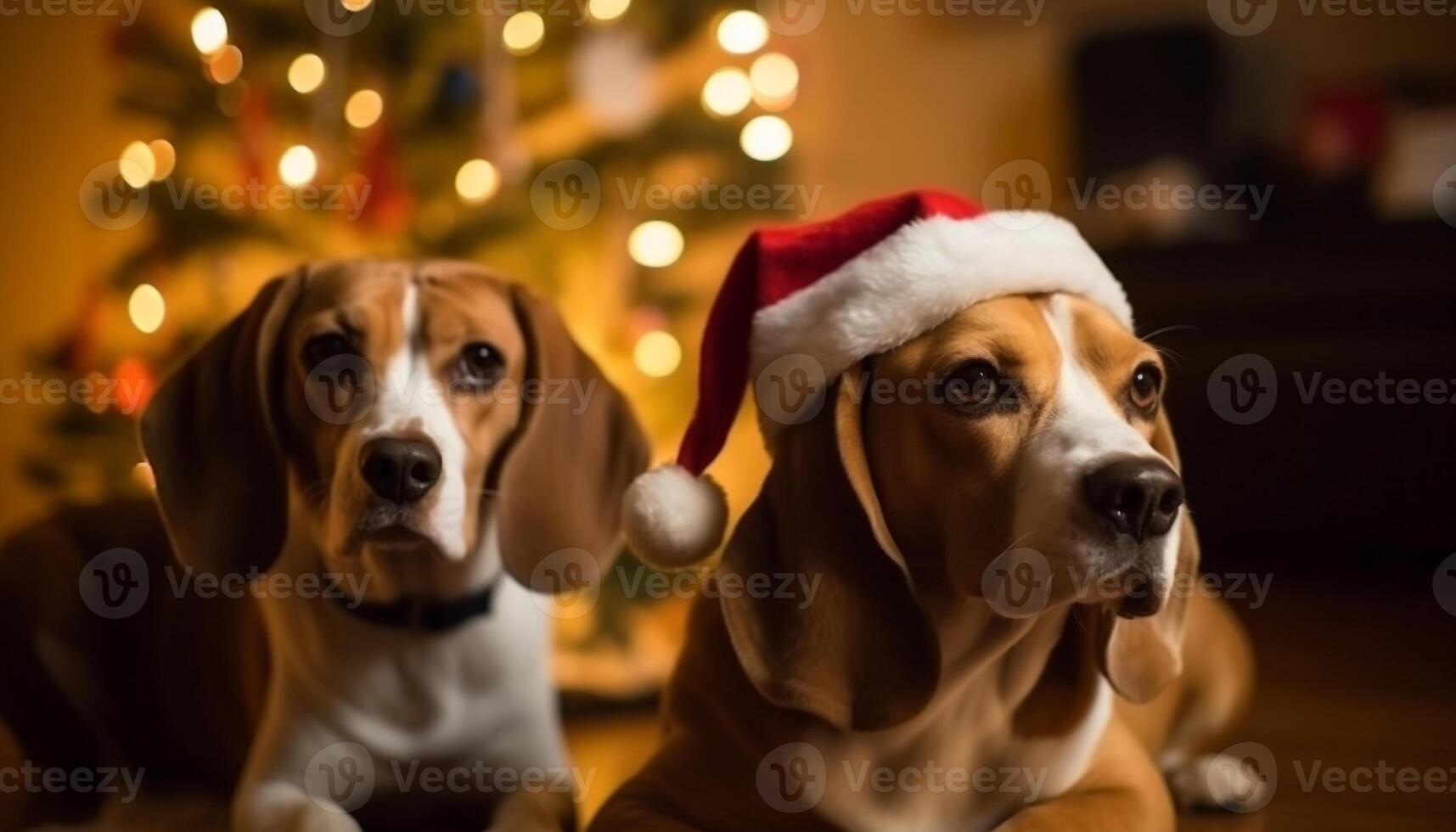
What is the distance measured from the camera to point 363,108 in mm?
2775

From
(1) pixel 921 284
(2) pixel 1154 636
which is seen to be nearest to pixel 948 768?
(2) pixel 1154 636

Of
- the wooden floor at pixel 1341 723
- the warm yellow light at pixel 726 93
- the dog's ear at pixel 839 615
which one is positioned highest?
the warm yellow light at pixel 726 93

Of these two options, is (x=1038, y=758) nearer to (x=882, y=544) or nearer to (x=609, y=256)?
(x=882, y=544)

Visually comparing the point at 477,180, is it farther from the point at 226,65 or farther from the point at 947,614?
the point at 947,614

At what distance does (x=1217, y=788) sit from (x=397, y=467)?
1.22m

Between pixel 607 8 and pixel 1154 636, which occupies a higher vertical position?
pixel 607 8

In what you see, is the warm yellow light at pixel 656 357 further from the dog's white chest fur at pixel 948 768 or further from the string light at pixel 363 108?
the dog's white chest fur at pixel 948 768

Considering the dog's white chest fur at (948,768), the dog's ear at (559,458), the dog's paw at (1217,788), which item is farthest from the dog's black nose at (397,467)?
the dog's paw at (1217,788)

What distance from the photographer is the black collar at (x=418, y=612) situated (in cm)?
164

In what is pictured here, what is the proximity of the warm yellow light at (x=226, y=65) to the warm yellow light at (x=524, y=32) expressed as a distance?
0.61 m

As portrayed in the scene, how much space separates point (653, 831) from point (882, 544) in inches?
15.9

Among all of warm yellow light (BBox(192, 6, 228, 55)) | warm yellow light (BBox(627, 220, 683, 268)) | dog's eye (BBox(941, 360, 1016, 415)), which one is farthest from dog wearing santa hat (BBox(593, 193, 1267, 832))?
warm yellow light (BBox(192, 6, 228, 55))

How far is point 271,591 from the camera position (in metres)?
1.69

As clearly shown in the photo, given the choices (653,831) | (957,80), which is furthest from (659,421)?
(957,80)
